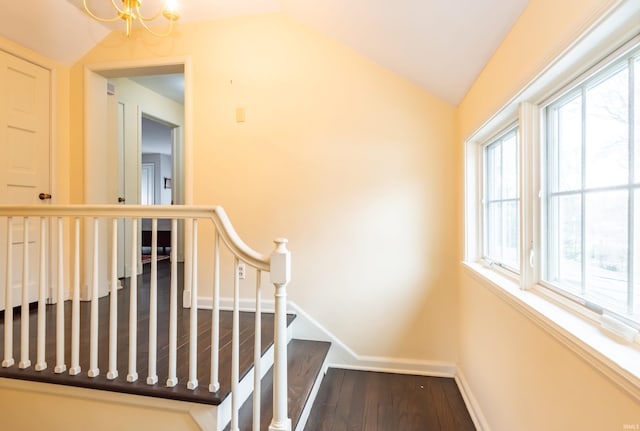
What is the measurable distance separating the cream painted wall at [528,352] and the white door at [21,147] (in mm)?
3271

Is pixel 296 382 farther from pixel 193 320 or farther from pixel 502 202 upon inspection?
pixel 502 202

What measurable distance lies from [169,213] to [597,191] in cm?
163

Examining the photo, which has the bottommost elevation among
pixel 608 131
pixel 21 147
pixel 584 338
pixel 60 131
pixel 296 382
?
pixel 296 382

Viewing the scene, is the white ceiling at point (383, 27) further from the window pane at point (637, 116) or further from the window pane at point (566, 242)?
the window pane at point (566, 242)

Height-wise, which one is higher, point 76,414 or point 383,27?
point 383,27

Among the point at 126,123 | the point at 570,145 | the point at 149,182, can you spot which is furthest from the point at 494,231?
the point at 149,182

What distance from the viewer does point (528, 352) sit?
1.26 meters

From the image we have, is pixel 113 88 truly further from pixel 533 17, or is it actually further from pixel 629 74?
pixel 629 74

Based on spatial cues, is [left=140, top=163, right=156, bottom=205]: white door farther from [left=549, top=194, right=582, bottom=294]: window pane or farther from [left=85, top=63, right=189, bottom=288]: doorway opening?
[left=549, top=194, right=582, bottom=294]: window pane

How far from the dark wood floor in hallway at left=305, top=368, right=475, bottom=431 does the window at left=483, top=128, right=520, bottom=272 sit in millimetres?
934

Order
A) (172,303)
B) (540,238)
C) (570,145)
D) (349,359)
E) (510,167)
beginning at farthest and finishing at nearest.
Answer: (349,359) < (510,167) < (172,303) < (540,238) < (570,145)

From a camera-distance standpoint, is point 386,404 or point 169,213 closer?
point 169,213

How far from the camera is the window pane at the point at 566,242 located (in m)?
1.17

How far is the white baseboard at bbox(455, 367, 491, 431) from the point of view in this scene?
180 cm
